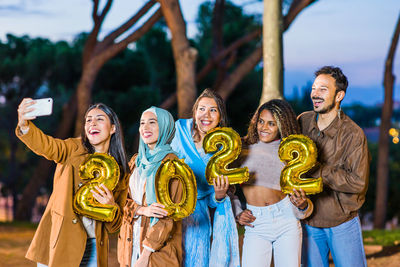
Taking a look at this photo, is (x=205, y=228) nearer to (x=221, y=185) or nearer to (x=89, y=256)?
(x=221, y=185)

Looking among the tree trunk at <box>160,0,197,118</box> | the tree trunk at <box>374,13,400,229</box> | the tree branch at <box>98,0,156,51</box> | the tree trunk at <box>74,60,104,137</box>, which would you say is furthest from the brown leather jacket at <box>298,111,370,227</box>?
the tree trunk at <box>374,13,400,229</box>

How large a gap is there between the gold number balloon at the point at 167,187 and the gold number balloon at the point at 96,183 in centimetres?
32

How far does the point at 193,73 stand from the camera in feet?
30.2

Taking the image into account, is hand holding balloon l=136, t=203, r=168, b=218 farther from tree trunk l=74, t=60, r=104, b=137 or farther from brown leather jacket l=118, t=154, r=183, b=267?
tree trunk l=74, t=60, r=104, b=137

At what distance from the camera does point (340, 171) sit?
13.2ft

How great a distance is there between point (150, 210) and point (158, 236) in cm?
18

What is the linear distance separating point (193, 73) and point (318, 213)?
5.40m

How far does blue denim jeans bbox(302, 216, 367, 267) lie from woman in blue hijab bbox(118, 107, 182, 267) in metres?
0.98

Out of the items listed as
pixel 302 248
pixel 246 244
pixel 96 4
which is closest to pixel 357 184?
pixel 302 248

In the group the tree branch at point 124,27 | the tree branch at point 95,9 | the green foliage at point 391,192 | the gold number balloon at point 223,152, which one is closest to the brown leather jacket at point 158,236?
the gold number balloon at point 223,152

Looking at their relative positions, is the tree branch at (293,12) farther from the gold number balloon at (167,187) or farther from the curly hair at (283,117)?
the gold number balloon at (167,187)

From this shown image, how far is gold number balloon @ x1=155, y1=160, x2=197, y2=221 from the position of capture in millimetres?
3662

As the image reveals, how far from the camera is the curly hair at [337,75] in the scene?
4164 mm

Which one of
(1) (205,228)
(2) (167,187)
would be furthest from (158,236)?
(1) (205,228)
